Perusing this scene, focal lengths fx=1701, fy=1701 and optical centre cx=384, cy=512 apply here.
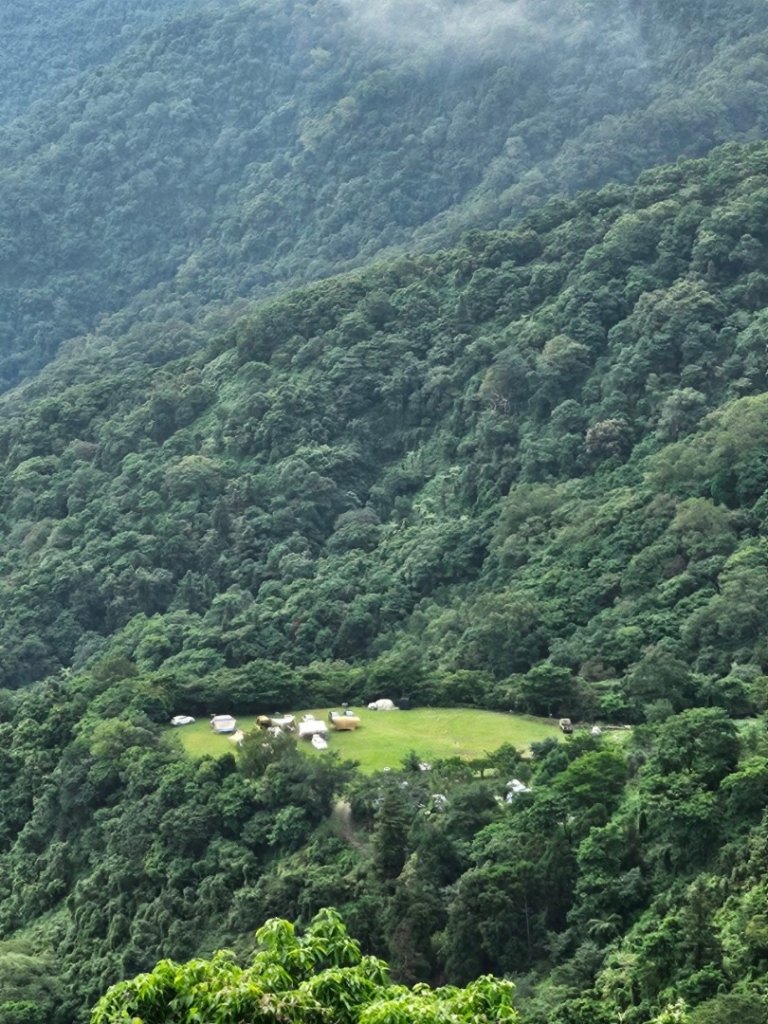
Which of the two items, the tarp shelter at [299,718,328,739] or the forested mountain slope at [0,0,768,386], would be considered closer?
the tarp shelter at [299,718,328,739]

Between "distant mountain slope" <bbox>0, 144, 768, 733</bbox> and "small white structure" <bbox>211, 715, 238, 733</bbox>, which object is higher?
"small white structure" <bbox>211, 715, 238, 733</bbox>

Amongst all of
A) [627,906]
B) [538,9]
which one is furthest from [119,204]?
[627,906]

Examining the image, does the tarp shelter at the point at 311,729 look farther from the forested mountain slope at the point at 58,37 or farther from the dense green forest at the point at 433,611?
the forested mountain slope at the point at 58,37

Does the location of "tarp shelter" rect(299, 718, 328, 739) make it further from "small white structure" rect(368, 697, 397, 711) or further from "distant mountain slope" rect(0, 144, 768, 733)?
"distant mountain slope" rect(0, 144, 768, 733)

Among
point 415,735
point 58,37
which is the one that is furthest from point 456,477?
point 58,37

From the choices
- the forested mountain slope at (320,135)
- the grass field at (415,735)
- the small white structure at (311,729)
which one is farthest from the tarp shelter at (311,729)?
the forested mountain slope at (320,135)

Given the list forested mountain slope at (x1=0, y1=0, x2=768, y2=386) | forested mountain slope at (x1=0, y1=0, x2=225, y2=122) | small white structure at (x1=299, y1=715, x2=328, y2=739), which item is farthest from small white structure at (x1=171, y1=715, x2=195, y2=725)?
forested mountain slope at (x1=0, y1=0, x2=225, y2=122)
